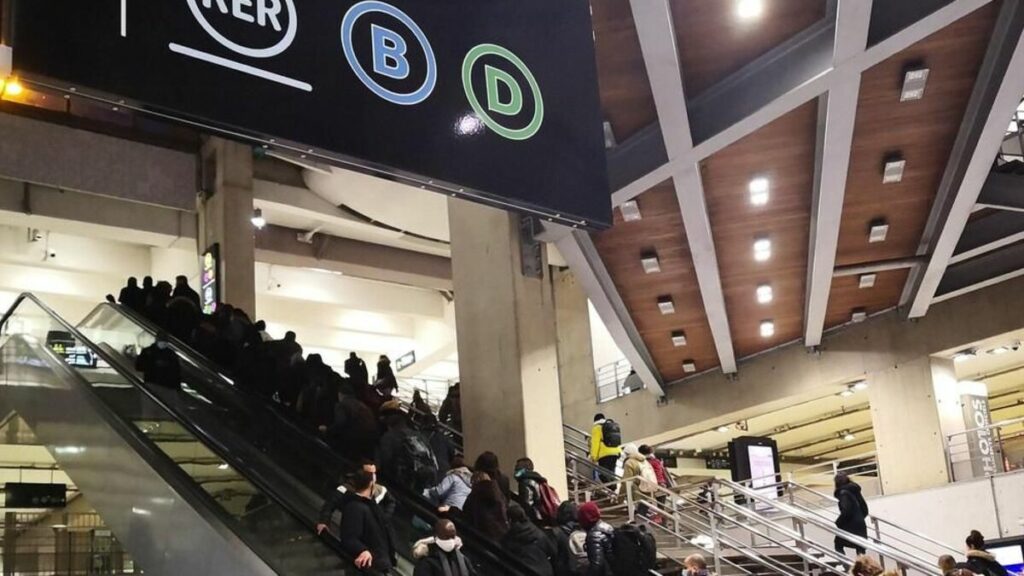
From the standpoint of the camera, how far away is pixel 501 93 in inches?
181

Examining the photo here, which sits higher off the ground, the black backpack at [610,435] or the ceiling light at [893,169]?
the ceiling light at [893,169]

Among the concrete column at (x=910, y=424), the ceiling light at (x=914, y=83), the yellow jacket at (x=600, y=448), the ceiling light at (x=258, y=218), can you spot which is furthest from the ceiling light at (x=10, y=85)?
the ceiling light at (x=258, y=218)

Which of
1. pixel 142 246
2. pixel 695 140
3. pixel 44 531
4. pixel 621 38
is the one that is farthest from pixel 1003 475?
pixel 142 246

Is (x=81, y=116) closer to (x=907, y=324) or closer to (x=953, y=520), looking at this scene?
(x=907, y=324)

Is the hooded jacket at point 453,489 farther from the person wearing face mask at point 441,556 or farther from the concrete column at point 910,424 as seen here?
the concrete column at point 910,424

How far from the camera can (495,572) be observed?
849 cm

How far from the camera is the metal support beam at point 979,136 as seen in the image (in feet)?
32.3

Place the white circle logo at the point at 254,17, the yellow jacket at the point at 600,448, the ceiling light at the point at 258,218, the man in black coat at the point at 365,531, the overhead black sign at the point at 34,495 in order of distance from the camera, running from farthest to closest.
→ the ceiling light at the point at 258,218 → the overhead black sign at the point at 34,495 → the yellow jacket at the point at 600,448 → the man in black coat at the point at 365,531 → the white circle logo at the point at 254,17

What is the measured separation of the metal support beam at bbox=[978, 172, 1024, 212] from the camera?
14.4m

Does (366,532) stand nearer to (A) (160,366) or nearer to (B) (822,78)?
(A) (160,366)

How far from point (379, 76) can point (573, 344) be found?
22.2 m

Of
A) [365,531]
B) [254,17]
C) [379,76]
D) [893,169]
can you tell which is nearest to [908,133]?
[893,169]

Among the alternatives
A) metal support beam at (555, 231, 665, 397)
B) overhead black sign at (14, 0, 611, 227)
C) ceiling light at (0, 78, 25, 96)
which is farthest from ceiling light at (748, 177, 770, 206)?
ceiling light at (0, 78, 25, 96)

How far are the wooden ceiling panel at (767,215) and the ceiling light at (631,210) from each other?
0.86 meters
